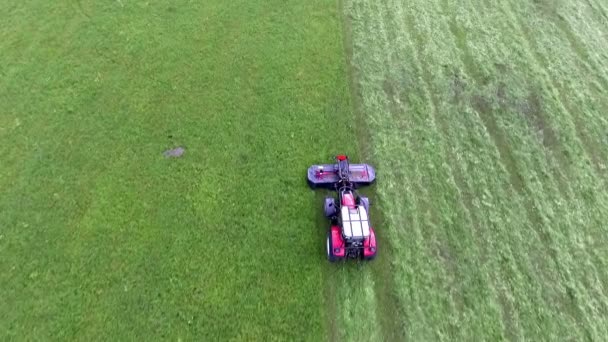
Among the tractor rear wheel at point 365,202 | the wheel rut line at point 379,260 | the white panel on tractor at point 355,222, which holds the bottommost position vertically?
the wheel rut line at point 379,260

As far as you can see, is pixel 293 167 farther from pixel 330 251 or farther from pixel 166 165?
pixel 166 165

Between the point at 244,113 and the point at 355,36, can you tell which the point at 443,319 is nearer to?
the point at 244,113

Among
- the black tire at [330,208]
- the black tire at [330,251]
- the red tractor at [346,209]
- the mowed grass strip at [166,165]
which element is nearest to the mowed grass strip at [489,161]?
the red tractor at [346,209]

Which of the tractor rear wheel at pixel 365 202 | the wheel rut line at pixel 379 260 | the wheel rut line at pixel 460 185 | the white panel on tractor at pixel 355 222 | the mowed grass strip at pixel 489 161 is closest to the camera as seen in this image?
the white panel on tractor at pixel 355 222

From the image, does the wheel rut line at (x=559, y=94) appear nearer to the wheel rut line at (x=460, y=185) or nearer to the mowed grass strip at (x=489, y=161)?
the mowed grass strip at (x=489, y=161)

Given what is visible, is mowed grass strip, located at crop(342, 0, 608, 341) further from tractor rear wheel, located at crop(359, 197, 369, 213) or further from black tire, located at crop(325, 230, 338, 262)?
black tire, located at crop(325, 230, 338, 262)

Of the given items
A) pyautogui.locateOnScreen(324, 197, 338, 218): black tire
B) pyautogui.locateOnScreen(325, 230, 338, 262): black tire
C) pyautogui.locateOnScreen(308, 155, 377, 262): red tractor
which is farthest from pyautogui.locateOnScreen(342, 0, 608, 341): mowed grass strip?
pyautogui.locateOnScreen(324, 197, 338, 218): black tire
